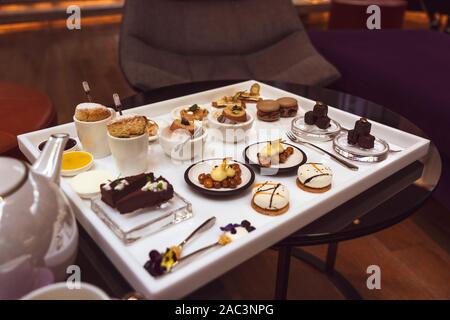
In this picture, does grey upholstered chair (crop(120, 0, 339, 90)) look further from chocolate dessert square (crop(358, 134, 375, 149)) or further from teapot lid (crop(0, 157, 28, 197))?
teapot lid (crop(0, 157, 28, 197))

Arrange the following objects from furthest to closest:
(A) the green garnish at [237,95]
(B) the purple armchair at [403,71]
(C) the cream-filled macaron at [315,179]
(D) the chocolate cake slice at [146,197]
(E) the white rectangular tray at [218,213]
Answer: (B) the purple armchair at [403,71]
(A) the green garnish at [237,95]
(C) the cream-filled macaron at [315,179]
(D) the chocolate cake slice at [146,197]
(E) the white rectangular tray at [218,213]

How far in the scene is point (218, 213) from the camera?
0.76 metres

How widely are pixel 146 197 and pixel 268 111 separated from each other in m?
0.54

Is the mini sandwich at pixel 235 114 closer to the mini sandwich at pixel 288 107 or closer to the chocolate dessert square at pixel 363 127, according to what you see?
the mini sandwich at pixel 288 107

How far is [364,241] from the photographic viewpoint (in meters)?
1.54

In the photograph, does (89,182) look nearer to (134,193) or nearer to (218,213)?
(134,193)

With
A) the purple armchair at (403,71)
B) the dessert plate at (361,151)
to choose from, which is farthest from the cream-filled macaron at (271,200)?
the purple armchair at (403,71)

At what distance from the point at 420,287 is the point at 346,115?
631mm

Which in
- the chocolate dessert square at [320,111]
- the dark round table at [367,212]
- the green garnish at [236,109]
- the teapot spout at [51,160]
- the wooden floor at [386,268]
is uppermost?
the teapot spout at [51,160]

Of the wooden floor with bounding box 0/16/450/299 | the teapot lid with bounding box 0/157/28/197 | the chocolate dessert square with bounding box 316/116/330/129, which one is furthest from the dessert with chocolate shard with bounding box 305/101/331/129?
the teapot lid with bounding box 0/157/28/197

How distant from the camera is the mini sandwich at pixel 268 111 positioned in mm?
1154

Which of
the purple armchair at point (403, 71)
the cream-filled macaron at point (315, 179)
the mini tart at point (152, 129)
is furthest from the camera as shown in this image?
the purple armchair at point (403, 71)

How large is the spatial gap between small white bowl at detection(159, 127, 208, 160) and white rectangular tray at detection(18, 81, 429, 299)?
21 millimetres

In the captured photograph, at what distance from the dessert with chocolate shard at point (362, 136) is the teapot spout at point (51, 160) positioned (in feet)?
2.08
